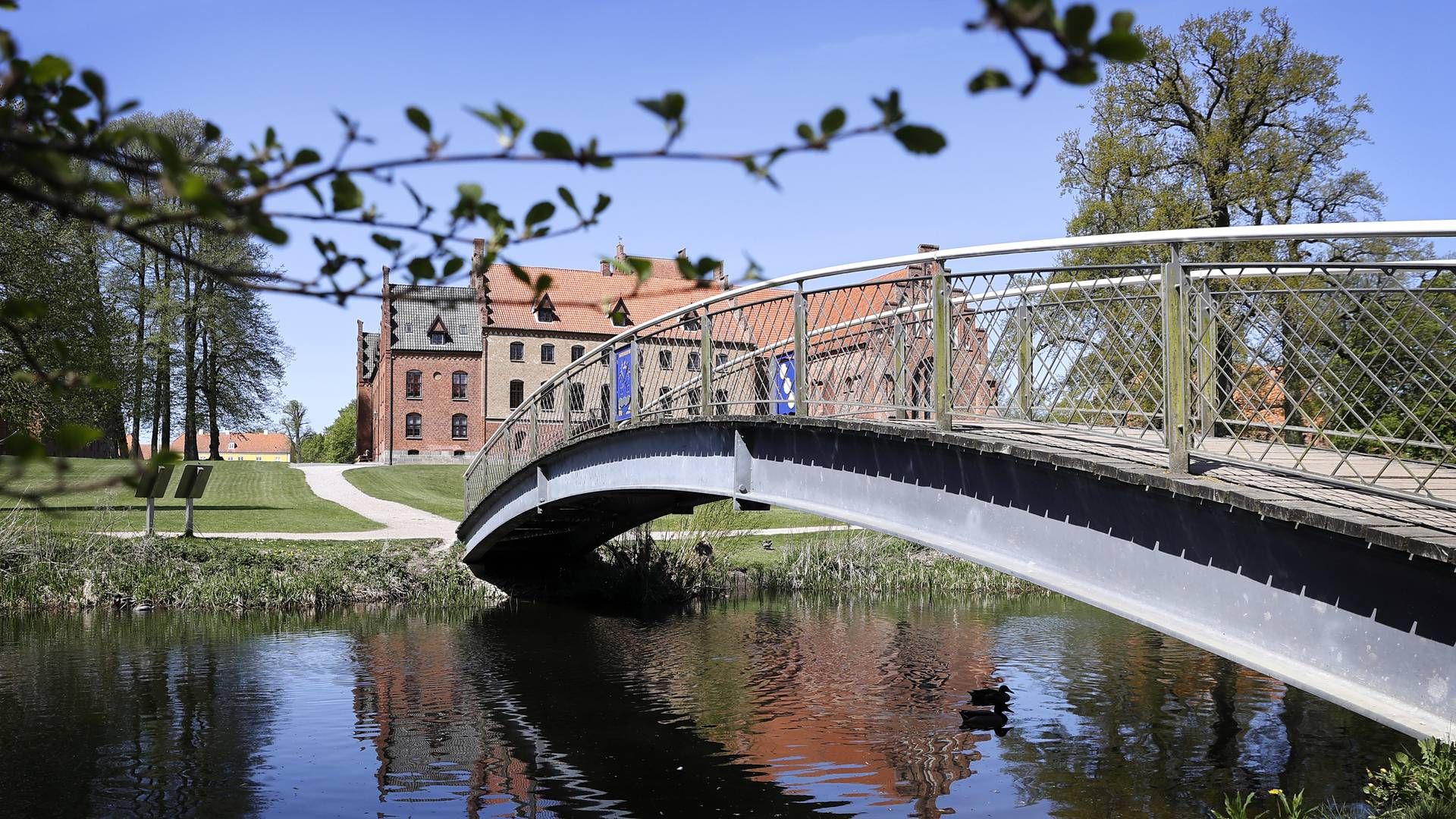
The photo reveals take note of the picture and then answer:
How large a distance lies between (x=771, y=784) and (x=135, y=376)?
114 feet

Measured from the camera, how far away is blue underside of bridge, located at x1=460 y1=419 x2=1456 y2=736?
500 cm

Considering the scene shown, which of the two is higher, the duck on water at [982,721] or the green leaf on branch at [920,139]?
the green leaf on branch at [920,139]

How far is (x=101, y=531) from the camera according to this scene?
22203 mm

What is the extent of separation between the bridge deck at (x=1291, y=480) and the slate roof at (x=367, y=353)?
207 ft

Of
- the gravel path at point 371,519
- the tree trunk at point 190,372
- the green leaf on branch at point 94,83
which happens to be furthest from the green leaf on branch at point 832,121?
the tree trunk at point 190,372

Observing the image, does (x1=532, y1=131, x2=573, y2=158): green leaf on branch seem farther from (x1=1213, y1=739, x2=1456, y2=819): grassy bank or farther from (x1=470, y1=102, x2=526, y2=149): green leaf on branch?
(x1=1213, y1=739, x2=1456, y2=819): grassy bank

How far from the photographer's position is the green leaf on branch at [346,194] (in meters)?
2.15

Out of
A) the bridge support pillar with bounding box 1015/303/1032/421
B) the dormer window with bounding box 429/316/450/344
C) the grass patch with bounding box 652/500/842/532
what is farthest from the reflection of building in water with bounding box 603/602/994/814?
the dormer window with bounding box 429/316/450/344

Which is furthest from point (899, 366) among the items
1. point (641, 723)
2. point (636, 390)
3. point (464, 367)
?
point (464, 367)

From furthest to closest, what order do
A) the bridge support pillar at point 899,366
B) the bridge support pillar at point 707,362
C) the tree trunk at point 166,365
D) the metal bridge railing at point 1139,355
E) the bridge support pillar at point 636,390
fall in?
the tree trunk at point 166,365
the bridge support pillar at point 636,390
the bridge support pillar at point 707,362
the bridge support pillar at point 899,366
the metal bridge railing at point 1139,355

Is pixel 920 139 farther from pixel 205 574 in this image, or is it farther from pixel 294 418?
pixel 294 418

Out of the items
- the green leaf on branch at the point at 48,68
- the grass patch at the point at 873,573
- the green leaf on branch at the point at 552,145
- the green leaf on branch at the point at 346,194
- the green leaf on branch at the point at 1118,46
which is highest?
the green leaf on branch at the point at 48,68

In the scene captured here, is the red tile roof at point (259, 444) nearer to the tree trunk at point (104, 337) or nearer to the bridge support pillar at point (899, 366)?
the tree trunk at point (104, 337)

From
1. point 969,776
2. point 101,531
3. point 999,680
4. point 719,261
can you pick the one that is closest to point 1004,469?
point 969,776
